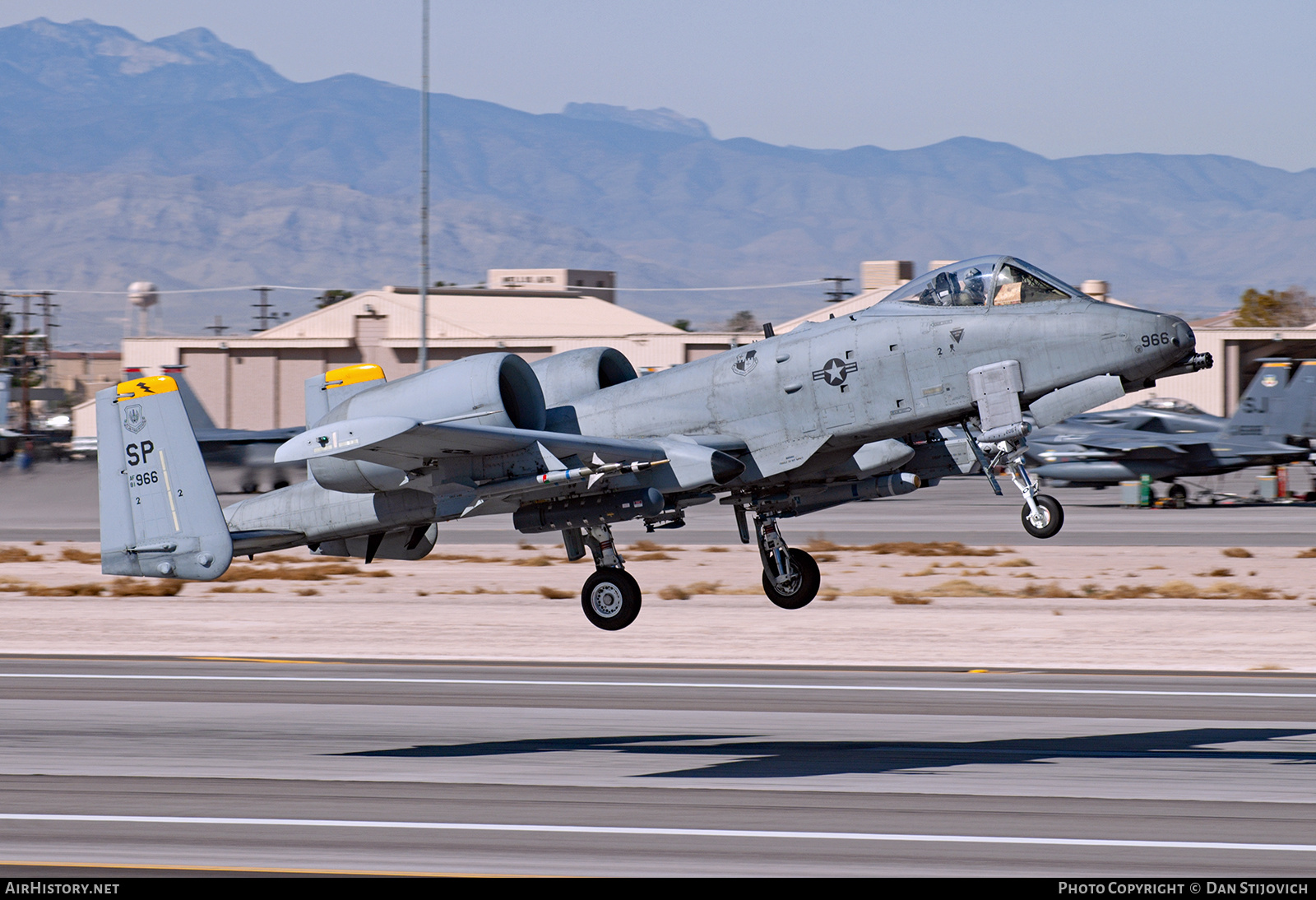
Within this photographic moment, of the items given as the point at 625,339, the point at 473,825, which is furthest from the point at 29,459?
the point at 473,825

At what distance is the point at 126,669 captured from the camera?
87.8 feet

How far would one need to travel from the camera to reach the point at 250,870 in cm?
1334

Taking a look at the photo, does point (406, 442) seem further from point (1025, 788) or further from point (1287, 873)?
point (1287, 873)

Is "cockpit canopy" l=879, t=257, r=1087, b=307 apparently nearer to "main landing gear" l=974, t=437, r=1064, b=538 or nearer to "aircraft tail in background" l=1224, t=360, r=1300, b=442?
"main landing gear" l=974, t=437, r=1064, b=538

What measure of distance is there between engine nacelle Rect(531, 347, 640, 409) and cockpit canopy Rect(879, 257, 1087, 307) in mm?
4268

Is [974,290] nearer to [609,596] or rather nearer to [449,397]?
[609,596]

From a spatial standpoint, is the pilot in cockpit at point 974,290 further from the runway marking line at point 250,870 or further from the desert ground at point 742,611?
the desert ground at point 742,611

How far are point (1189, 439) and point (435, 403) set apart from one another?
1657 inches

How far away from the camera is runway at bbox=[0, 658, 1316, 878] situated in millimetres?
13781

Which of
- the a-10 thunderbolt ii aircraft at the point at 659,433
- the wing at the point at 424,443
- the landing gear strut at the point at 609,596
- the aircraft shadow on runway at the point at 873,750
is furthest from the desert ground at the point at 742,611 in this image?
the wing at the point at 424,443

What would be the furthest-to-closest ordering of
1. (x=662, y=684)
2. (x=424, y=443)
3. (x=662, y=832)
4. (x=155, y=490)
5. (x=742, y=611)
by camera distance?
1. (x=742, y=611)
2. (x=662, y=684)
3. (x=155, y=490)
4. (x=424, y=443)
5. (x=662, y=832)

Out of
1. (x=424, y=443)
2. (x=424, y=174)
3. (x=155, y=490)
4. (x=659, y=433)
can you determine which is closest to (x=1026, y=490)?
(x=659, y=433)

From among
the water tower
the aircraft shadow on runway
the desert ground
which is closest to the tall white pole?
the desert ground

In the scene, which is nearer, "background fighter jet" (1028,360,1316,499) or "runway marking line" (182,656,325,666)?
"runway marking line" (182,656,325,666)
